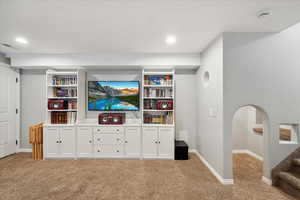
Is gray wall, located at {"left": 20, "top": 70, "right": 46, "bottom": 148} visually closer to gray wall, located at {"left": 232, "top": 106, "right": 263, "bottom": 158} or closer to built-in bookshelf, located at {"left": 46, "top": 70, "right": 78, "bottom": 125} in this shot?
built-in bookshelf, located at {"left": 46, "top": 70, "right": 78, "bottom": 125}

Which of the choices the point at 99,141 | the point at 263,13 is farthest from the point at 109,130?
the point at 263,13

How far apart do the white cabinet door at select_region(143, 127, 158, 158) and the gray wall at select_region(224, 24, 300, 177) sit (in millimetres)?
1677

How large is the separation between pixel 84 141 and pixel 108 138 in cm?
60

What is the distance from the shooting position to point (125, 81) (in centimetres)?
438

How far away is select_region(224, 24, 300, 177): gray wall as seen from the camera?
270 centimetres

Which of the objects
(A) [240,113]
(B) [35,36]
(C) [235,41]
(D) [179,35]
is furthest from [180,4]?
(A) [240,113]

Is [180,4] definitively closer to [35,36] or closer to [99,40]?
[99,40]

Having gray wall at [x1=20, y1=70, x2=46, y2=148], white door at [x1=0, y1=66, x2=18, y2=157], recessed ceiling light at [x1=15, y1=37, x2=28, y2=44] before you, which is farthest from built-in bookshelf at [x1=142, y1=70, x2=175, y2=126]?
white door at [x1=0, y1=66, x2=18, y2=157]

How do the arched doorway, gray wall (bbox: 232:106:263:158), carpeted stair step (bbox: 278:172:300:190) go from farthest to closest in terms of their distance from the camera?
gray wall (bbox: 232:106:263:158), the arched doorway, carpeted stair step (bbox: 278:172:300:190)

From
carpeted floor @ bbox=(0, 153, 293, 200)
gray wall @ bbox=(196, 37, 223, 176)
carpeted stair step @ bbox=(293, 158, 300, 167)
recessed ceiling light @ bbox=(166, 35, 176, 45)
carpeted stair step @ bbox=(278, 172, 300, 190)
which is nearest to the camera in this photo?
carpeted stair step @ bbox=(278, 172, 300, 190)

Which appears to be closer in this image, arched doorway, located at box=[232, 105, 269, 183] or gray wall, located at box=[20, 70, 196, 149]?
arched doorway, located at box=[232, 105, 269, 183]

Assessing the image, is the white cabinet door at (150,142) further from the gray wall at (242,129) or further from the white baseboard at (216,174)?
the gray wall at (242,129)

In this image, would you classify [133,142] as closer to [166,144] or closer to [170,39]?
[166,144]

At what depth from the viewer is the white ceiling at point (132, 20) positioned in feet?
6.48
